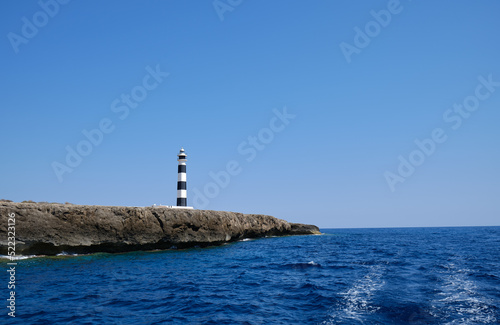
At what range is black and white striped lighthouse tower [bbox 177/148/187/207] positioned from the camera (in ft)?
120

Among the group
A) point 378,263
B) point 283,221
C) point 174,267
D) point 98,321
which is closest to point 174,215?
point 174,267

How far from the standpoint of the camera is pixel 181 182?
37.0 metres

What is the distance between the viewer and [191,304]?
37.9ft

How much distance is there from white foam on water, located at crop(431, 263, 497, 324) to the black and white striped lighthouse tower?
2709cm

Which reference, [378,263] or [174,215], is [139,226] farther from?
[378,263]

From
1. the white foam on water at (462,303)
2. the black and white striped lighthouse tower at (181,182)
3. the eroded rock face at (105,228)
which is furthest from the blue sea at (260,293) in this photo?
the black and white striped lighthouse tower at (181,182)

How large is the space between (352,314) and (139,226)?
22.1 metres
